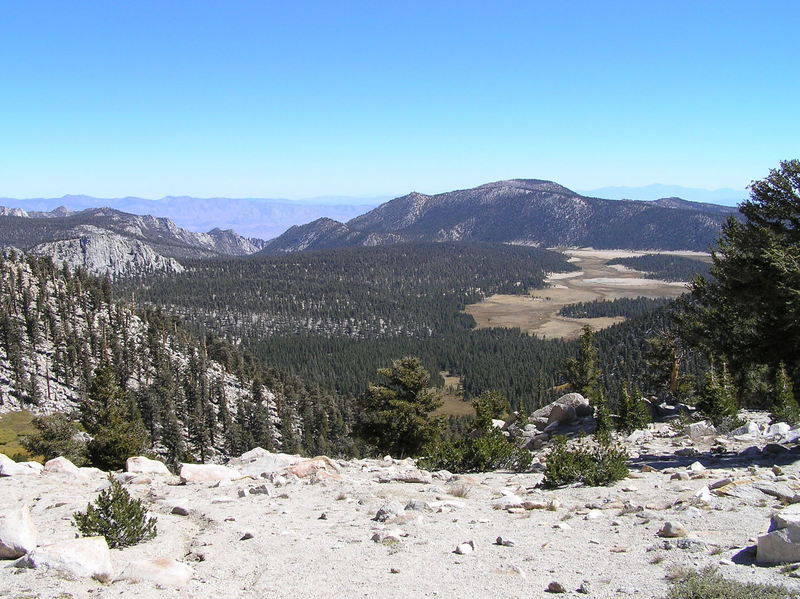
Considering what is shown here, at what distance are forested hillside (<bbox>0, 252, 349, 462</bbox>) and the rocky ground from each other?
68.3 m

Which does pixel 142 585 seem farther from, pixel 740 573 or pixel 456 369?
pixel 456 369

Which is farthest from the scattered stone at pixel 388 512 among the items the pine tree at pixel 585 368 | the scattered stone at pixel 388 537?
the pine tree at pixel 585 368

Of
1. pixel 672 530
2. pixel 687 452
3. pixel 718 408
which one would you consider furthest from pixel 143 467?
pixel 718 408

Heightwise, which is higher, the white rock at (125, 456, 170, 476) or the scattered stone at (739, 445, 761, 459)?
the scattered stone at (739, 445, 761, 459)

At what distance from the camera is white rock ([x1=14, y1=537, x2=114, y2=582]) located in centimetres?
1036

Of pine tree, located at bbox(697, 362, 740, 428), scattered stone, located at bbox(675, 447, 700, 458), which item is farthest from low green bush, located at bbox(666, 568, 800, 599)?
pine tree, located at bbox(697, 362, 740, 428)

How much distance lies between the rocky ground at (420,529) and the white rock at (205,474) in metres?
0.09

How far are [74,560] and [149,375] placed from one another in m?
116

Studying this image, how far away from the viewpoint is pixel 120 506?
13.1 meters

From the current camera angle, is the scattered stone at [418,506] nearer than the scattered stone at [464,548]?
No

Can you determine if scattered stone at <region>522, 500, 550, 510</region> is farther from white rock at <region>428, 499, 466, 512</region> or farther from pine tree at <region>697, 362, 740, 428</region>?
pine tree at <region>697, 362, 740, 428</region>

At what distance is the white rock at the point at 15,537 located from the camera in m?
11.3

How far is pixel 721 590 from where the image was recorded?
873 cm

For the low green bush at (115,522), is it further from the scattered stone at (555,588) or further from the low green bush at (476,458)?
the low green bush at (476,458)
